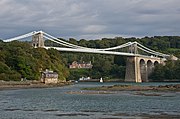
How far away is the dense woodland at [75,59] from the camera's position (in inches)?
2854

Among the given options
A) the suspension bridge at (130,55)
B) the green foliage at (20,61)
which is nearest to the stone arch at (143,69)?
the suspension bridge at (130,55)

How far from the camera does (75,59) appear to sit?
134 m

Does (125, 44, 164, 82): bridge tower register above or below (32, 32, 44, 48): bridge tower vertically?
below

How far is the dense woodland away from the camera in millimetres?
72500

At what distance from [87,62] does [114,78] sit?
60.5 feet

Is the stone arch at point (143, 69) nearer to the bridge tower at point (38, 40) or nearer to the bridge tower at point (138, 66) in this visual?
the bridge tower at point (138, 66)

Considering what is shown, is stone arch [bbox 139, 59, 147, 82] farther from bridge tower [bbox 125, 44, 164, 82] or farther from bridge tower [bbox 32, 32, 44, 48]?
bridge tower [bbox 32, 32, 44, 48]

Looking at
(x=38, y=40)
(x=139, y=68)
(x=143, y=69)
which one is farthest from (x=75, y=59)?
(x=38, y=40)

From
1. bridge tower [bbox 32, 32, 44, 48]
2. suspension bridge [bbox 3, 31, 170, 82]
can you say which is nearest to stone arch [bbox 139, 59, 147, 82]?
suspension bridge [bbox 3, 31, 170, 82]

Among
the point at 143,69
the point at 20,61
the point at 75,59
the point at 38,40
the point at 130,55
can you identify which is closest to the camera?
the point at 20,61

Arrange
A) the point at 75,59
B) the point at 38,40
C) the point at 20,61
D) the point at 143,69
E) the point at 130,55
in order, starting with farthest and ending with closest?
the point at 75,59 → the point at 143,69 → the point at 130,55 → the point at 38,40 → the point at 20,61

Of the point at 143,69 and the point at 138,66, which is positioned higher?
the point at 138,66

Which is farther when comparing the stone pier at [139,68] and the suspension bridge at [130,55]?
the stone pier at [139,68]

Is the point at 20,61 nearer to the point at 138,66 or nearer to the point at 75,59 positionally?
the point at 138,66
